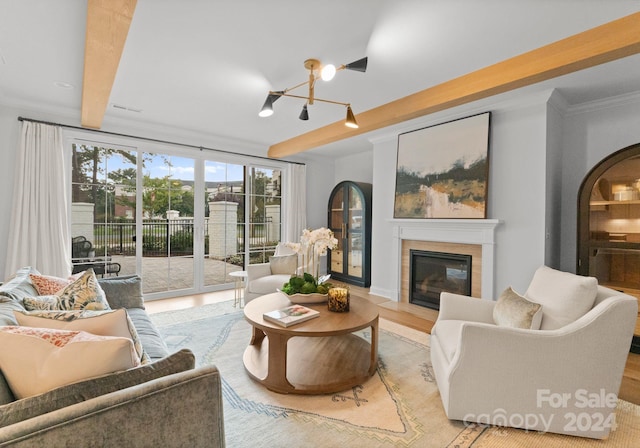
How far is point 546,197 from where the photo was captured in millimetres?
3145

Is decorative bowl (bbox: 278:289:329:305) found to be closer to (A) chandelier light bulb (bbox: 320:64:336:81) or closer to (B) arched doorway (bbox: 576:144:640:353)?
(A) chandelier light bulb (bbox: 320:64:336:81)

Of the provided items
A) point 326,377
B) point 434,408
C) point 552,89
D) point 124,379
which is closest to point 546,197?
point 552,89

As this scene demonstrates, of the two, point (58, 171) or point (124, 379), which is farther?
point (58, 171)

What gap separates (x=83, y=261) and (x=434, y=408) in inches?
173

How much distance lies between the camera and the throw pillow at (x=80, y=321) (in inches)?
47.9

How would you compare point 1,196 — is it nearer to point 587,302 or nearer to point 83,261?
point 83,261

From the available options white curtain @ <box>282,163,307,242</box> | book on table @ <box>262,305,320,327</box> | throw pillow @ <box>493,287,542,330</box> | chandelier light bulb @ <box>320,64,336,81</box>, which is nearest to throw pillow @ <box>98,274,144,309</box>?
book on table @ <box>262,305,320,327</box>

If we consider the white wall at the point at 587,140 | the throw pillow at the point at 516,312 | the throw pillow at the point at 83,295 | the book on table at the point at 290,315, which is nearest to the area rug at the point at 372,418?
the book on table at the point at 290,315

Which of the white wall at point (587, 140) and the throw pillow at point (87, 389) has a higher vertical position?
the white wall at point (587, 140)

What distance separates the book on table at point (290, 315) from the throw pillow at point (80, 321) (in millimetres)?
972

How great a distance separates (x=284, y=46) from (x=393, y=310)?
10.7 feet

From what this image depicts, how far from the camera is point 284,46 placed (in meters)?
2.35

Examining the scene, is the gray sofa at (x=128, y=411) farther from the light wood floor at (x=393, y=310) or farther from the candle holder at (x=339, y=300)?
the light wood floor at (x=393, y=310)

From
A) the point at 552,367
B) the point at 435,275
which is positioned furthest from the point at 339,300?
the point at 435,275
